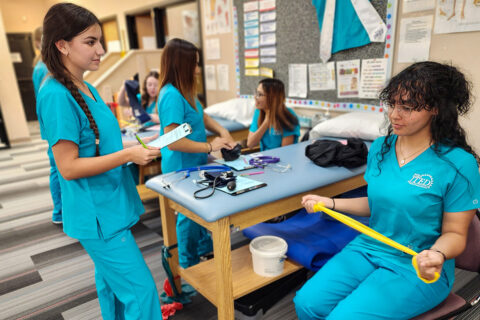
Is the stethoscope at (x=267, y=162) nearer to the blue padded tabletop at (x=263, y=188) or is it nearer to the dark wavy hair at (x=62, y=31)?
the blue padded tabletop at (x=263, y=188)

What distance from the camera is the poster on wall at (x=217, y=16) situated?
345cm

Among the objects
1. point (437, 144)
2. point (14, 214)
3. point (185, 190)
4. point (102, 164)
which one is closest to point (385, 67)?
point (437, 144)

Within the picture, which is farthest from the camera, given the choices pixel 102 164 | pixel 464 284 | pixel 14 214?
pixel 14 214

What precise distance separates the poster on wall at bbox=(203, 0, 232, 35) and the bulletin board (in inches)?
7.5

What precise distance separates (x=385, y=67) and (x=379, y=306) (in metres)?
1.71

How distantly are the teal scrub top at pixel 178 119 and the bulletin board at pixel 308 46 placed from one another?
130 centimetres

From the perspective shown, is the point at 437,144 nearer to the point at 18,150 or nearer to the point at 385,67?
the point at 385,67

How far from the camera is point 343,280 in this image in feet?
3.68

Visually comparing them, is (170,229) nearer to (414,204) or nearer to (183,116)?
(183,116)

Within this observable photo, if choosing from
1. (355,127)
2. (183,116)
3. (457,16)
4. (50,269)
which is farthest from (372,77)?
(50,269)

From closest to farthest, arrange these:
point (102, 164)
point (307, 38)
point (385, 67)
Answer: point (102, 164), point (385, 67), point (307, 38)

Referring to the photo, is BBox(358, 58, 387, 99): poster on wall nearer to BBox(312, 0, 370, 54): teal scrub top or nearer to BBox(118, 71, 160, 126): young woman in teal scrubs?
BBox(312, 0, 370, 54): teal scrub top

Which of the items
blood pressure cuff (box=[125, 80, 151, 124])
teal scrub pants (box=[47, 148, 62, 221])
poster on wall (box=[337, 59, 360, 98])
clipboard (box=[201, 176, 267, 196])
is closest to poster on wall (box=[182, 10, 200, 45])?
blood pressure cuff (box=[125, 80, 151, 124])

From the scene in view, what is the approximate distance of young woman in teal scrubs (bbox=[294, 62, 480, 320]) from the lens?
3.23 ft
